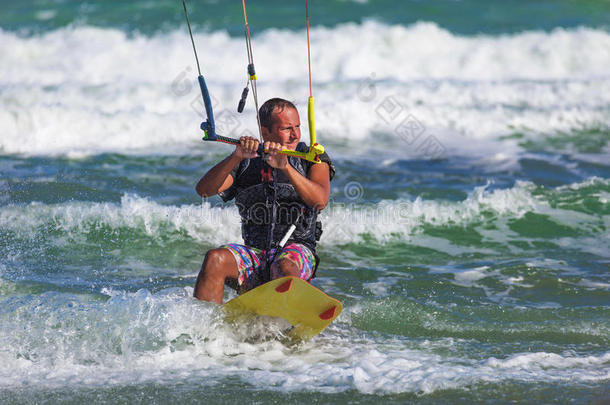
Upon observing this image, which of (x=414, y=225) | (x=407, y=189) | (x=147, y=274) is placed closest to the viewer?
(x=147, y=274)

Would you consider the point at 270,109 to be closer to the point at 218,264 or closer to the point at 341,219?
the point at 218,264

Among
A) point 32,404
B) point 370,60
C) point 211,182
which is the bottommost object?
point 32,404

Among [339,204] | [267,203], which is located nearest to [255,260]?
[267,203]

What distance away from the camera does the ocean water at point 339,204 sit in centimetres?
386

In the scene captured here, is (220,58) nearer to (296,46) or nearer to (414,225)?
(296,46)

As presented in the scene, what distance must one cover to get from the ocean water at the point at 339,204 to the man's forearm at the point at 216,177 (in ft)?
2.14

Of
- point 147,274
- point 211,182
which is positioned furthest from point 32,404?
point 147,274

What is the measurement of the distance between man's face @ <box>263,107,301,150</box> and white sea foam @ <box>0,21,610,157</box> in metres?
5.98

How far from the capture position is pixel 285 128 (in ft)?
13.4

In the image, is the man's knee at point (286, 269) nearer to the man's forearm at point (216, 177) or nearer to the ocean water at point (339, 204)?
the ocean water at point (339, 204)

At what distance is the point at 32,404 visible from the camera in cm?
343

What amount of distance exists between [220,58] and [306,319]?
11.8m

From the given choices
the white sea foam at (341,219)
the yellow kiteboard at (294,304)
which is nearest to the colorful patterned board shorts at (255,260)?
the yellow kiteboard at (294,304)

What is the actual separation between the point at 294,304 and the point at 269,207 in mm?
564
